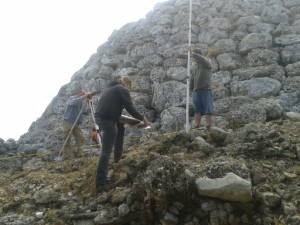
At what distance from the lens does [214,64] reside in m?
20.3

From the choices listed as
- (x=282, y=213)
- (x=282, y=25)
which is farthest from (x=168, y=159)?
(x=282, y=25)

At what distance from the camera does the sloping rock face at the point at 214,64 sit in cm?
Answer: 1678

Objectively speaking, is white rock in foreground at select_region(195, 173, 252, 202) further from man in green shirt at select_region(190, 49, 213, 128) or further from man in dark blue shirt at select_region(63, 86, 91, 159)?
man in dark blue shirt at select_region(63, 86, 91, 159)

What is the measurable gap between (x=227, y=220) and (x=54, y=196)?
12.4ft

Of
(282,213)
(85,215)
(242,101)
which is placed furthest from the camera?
(242,101)

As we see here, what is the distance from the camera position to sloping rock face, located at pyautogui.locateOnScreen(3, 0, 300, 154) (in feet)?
55.1

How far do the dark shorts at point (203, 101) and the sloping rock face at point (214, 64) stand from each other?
101 inches

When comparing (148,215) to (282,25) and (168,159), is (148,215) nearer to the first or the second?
(168,159)

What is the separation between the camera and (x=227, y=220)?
22.0ft

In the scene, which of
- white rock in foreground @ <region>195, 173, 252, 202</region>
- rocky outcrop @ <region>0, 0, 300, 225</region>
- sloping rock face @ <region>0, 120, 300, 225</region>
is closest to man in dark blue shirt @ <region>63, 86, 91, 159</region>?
rocky outcrop @ <region>0, 0, 300, 225</region>

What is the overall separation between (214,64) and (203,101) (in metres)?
8.53

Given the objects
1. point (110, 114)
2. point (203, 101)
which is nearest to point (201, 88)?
point (203, 101)

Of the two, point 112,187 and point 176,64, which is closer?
point 112,187

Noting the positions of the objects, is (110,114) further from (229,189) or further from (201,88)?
(201,88)
